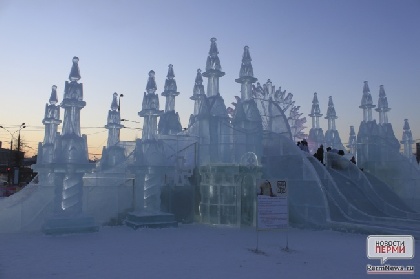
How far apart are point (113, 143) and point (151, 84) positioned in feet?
33.0

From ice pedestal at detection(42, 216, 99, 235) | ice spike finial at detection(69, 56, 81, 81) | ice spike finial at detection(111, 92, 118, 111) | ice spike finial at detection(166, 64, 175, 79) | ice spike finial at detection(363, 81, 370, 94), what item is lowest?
ice pedestal at detection(42, 216, 99, 235)

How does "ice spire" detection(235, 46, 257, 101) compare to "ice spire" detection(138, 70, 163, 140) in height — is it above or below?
above

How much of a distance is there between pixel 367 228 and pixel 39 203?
1412 centimetres

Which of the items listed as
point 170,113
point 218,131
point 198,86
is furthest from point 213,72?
point 198,86

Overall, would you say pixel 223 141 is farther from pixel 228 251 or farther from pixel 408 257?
pixel 408 257

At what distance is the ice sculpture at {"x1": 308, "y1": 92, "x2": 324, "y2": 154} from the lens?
3409 centimetres

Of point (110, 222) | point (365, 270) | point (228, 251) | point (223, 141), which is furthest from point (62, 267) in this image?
point (223, 141)

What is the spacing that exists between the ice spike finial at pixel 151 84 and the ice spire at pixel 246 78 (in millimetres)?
6010

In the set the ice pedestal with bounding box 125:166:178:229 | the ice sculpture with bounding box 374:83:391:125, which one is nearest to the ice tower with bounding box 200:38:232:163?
the ice pedestal with bounding box 125:166:178:229

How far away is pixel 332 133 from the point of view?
34125 mm

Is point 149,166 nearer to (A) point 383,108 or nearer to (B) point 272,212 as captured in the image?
(B) point 272,212

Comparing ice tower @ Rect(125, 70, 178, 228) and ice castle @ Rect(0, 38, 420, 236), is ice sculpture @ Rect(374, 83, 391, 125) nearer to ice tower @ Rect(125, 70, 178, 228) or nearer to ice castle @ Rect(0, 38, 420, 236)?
ice castle @ Rect(0, 38, 420, 236)

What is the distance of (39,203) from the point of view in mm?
17406

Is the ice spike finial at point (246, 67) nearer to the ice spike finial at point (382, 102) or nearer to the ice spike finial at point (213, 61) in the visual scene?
the ice spike finial at point (213, 61)
